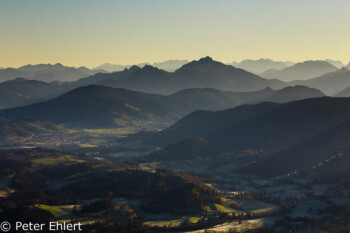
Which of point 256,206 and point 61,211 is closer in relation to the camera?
point 61,211

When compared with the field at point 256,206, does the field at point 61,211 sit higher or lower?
higher

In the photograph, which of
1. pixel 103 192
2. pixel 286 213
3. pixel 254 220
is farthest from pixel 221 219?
pixel 103 192

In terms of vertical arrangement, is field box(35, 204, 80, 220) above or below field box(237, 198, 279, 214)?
above

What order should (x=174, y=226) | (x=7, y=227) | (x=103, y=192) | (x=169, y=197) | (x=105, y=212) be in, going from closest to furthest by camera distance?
(x=7, y=227), (x=174, y=226), (x=105, y=212), (x=169, y=197), (x=103, y=192)

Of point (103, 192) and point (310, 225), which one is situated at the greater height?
point (103, 192)

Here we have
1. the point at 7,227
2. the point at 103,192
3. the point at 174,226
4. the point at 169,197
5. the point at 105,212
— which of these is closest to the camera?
the point at 7,227

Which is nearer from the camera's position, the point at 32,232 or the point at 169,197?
the point at 32,232

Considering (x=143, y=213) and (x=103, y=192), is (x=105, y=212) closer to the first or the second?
(x=143, y=213)

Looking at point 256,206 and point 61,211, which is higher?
point 61,211

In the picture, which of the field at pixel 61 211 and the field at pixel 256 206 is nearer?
the field at pixel 61 211

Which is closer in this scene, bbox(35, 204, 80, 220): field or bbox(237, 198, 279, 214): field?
bbox(35, 204, 80, 220): field
